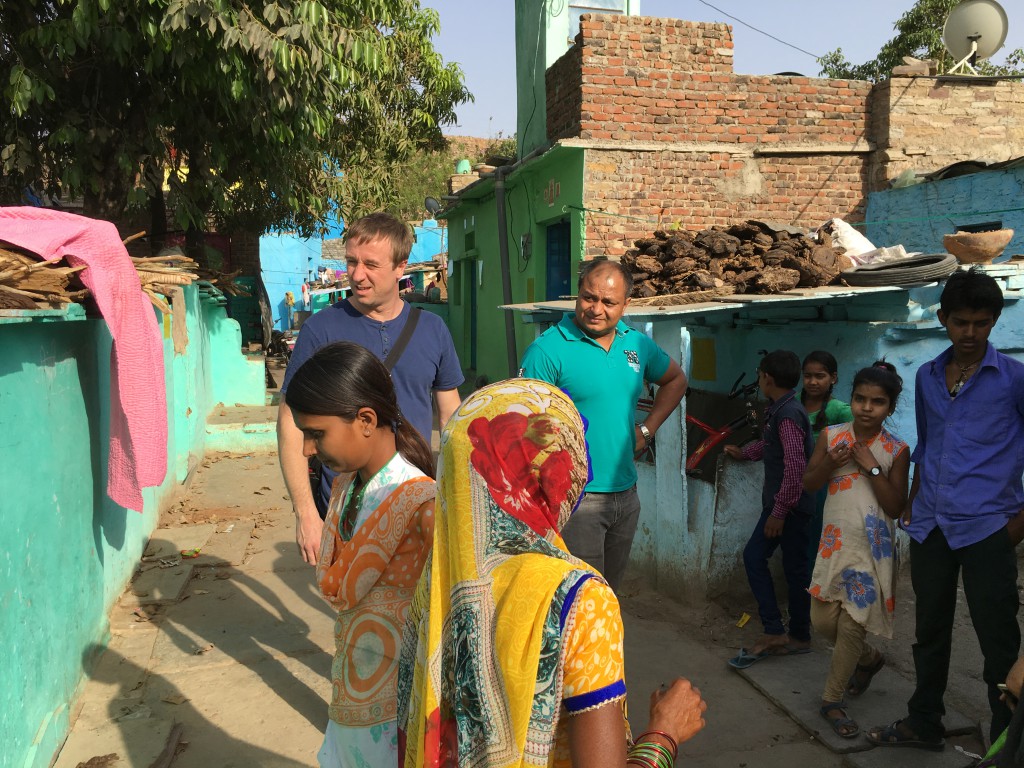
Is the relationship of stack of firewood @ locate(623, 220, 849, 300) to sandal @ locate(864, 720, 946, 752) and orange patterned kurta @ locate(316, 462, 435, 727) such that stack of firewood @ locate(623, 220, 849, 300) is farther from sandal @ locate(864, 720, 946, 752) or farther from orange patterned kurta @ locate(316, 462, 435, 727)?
orange patterned kurta @ locate(316, 462, 435, 727)

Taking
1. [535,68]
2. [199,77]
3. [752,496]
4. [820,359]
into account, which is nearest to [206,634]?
[752,496]

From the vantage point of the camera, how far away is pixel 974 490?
2877 millimetres

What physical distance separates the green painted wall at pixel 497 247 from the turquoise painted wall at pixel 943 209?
3541mm

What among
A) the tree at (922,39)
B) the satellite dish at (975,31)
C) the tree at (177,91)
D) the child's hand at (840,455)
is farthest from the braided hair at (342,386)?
the tree at (922,39)

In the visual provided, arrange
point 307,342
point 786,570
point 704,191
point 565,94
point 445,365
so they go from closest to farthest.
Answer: point 307,342 → point 445,365 → point 786,570 → point 704,191 → point 565,94

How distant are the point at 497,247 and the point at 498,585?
1239 centimetres

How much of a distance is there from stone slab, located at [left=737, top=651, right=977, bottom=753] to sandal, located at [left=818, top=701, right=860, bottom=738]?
28mm

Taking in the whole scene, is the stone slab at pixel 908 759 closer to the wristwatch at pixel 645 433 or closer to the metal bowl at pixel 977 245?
the wristwatch at pixel 645 433

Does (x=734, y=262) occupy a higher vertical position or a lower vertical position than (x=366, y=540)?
higher

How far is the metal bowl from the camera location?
16.5 feet

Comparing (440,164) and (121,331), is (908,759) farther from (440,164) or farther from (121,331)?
(440,164)

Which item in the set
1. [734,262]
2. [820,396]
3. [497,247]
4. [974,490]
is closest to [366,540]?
[974,490]

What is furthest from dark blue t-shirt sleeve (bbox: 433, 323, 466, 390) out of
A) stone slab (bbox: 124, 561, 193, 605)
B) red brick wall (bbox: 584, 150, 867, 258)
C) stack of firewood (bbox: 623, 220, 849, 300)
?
red brick wall (bbox: 584, 150, 867, 258)

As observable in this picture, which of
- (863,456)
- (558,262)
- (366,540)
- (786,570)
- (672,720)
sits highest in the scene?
(558,262)
